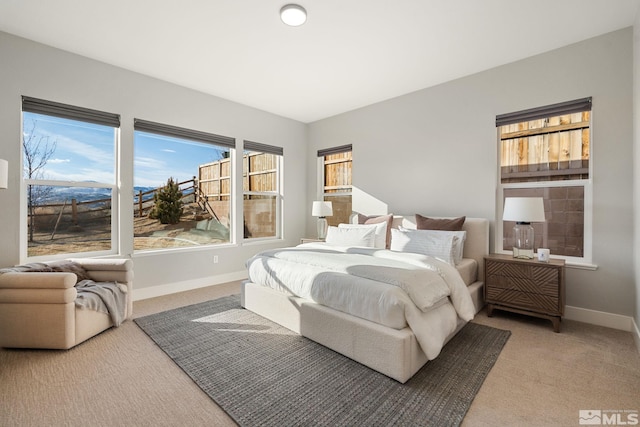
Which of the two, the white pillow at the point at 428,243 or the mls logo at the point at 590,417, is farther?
the white pillow at the point at 428,243

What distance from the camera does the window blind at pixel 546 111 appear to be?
9.90ft

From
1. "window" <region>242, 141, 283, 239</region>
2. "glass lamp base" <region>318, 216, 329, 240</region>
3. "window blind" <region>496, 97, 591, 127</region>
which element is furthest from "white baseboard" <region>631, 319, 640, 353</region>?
"window" <region>242, 141, 283, 239</region>

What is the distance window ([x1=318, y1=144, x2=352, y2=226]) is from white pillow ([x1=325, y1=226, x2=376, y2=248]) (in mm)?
1284

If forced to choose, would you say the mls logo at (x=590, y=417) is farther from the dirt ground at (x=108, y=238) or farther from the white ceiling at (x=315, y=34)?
the dirt ground at (x=108, y=238)

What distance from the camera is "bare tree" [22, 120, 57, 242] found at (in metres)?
3.14

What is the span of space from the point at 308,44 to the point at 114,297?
3115mm

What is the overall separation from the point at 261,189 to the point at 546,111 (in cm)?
407

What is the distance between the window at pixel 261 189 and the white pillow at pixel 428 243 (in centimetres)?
254

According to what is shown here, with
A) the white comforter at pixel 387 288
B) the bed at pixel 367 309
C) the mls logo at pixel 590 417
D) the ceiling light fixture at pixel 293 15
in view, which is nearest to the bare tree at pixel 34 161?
the bed at pixel 367 309

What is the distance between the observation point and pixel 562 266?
9.06 feet

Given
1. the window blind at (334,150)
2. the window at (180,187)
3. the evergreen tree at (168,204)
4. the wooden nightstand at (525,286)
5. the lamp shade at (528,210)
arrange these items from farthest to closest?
the window blind at (334,150), the evergreen tree at (168,204), the window at (180,187), the lamp shade at (528,210), the wooden nightstand at (525,286)

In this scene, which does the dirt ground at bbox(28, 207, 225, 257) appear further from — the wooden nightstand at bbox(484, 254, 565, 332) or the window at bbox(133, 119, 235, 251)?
the wooden nightstand at bbox(484, 254, 565, 332)

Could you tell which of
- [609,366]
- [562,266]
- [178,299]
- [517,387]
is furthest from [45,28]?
[609,366]

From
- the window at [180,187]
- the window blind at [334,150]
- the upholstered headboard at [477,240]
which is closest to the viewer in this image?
the upholstered headboard at [477,240]
